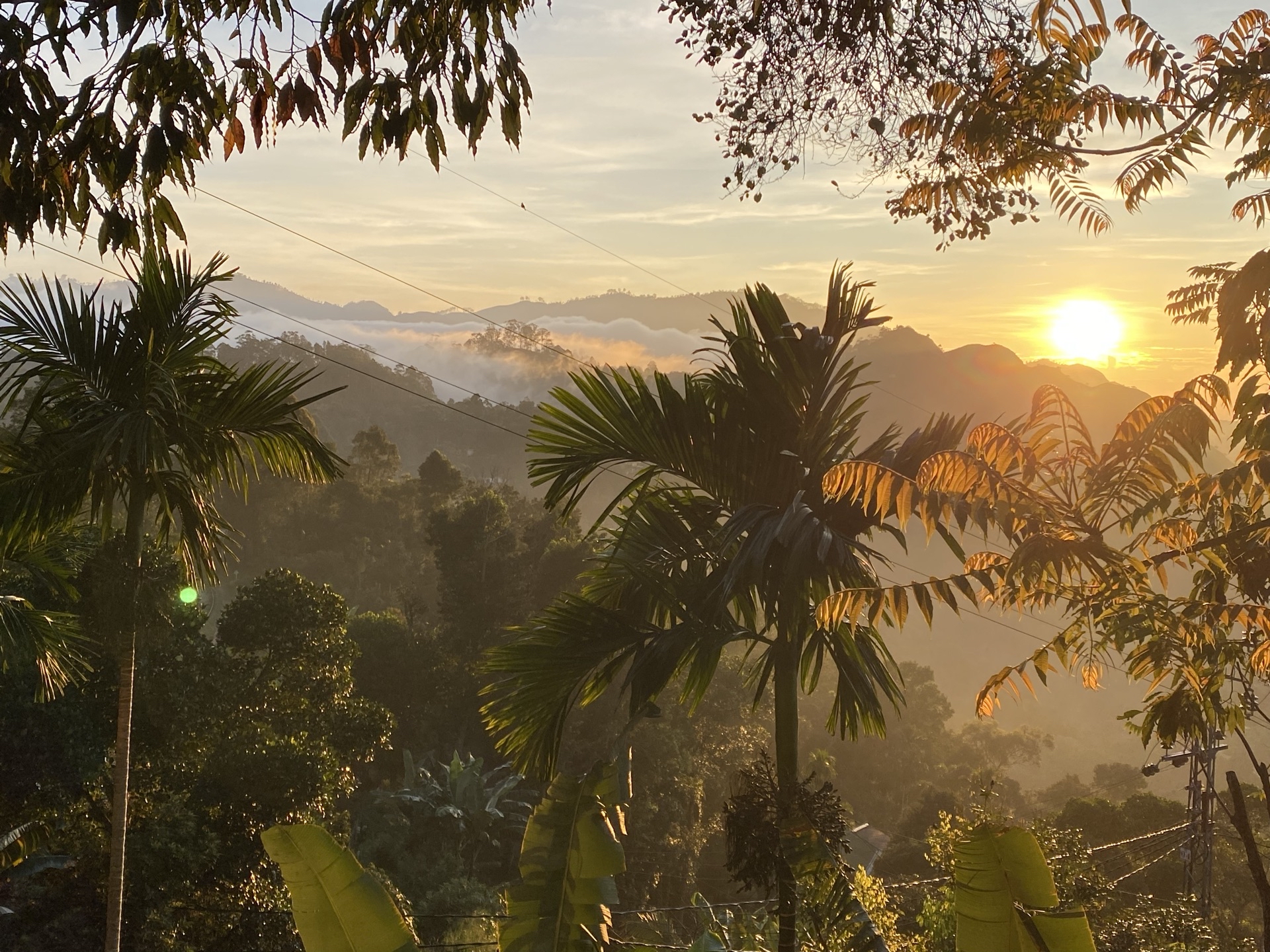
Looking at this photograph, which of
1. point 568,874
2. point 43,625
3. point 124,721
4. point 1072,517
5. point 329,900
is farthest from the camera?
point 43,625

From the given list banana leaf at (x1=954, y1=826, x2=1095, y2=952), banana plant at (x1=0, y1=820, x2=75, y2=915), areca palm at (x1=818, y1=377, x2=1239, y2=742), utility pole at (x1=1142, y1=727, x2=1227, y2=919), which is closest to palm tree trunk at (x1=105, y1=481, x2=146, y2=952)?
areca palm at (x1=818, y1=377, x2=1239, y2=742)

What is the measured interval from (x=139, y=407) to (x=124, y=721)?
6.75 feet

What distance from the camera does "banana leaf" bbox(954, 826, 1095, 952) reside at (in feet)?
8.89

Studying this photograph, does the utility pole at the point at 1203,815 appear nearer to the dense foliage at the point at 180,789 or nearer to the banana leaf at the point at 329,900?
the banana leaf at the point at 329,900

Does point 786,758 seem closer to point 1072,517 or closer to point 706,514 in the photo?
point 706,514

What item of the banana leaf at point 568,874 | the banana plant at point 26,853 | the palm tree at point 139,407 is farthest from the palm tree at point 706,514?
the banana plant at point 26,853

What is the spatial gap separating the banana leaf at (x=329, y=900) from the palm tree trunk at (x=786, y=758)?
1.86 metres

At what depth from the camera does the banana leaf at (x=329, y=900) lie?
2869mm

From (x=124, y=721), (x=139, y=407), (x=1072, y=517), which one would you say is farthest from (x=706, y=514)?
(x=124, y=721)

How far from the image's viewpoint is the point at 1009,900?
108 inches

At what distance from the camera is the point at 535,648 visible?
463 cm

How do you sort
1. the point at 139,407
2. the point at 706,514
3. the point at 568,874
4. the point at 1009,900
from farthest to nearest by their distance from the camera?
the point at 139,407, the point at 706,514, the point at 568,874, the point at 1009,900

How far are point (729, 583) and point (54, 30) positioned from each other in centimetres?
297

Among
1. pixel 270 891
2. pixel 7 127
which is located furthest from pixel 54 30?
pixel 270 891
